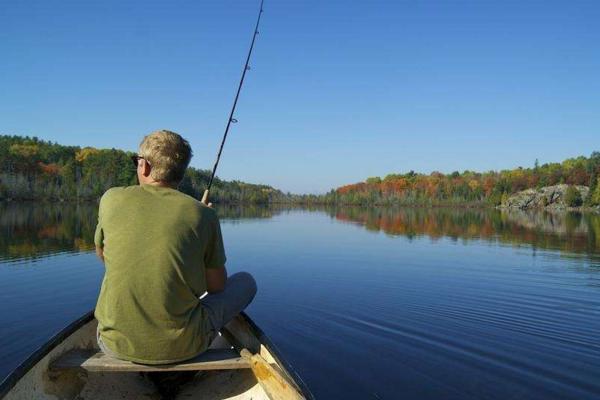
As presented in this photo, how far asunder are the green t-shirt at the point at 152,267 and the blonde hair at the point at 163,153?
0.59 feet

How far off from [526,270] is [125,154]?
120m

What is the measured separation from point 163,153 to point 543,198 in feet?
500

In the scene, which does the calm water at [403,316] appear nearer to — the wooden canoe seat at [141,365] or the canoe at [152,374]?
the canoe at [152,374]

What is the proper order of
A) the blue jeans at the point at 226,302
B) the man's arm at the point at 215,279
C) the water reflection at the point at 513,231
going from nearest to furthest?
the man's arm at the point at 215,279, the blue jeans at the point at 226,302, the water reflection at the point at 513,231

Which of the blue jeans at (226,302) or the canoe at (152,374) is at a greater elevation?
the blue jeans at (226,302)

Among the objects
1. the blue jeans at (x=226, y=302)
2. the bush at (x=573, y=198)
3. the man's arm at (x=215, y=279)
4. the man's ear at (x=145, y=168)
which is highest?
the bush at (x=573, y=198)

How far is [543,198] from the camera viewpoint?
136750 millimetres

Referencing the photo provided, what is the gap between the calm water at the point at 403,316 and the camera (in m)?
5.92

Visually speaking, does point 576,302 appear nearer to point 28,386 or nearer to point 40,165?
point 28,386

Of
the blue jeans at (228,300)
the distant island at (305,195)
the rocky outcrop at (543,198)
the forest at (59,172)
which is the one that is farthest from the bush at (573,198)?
the blue jeans at (228,300)

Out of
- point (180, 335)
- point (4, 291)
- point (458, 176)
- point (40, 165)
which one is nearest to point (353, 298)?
point (180, 335)

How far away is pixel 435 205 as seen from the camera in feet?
493

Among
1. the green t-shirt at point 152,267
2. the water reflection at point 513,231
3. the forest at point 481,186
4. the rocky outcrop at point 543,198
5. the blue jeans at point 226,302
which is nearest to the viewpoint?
the green t-shirt at point 152,267

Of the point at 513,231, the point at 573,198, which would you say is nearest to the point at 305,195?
the point at 573,198
